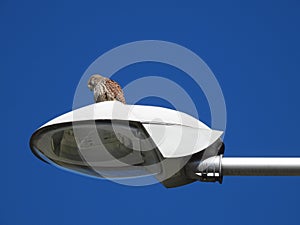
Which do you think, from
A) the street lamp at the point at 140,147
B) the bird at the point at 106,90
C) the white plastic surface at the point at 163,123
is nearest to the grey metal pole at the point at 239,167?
the street lamp at the point at 140,147

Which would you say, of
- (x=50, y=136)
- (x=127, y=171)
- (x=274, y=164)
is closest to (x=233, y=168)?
(x=274, y=164)

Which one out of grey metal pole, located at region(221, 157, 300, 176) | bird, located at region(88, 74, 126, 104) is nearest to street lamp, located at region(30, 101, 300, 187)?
grey metal pole, located at region(221, 157, 300, 176)

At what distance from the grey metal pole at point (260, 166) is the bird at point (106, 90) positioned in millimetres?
1388

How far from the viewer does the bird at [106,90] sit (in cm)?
795

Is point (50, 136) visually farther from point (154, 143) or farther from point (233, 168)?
point (233, 168)

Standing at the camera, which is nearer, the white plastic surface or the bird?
the white plastic surface

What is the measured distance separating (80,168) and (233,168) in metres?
1.12

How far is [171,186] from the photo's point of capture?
7.07 metres

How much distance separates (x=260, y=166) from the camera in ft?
21.9

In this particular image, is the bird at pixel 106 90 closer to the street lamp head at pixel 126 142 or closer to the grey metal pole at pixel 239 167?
the street lamp head at pixel 126 142

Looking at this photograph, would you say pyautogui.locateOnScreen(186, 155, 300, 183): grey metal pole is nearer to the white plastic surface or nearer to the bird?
the white plastic surface

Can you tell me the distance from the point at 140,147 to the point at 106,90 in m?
1.45

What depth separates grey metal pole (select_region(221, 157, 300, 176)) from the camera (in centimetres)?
661

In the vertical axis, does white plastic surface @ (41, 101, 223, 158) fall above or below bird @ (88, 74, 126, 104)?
below
